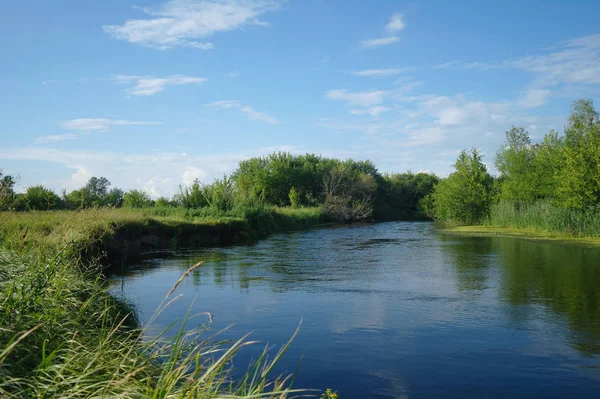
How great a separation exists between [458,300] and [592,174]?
20922mm

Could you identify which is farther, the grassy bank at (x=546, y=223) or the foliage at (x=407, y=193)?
the foliage at (x=407, y=193)

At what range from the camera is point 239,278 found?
15.5 metres

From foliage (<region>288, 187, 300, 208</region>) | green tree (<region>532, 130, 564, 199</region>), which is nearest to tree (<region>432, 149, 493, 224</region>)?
green tree (<region>532, 130, 564, 199</region>)

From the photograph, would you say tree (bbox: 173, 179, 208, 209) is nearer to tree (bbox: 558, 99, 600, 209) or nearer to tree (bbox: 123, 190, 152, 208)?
tree (bbox: 123, 190, 152, 208)

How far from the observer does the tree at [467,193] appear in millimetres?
43562

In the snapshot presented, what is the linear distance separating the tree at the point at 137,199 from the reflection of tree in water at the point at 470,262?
70.7 ft

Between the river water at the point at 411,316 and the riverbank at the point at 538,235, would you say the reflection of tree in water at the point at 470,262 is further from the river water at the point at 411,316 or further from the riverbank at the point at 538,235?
the riverbank at the point at 538,235

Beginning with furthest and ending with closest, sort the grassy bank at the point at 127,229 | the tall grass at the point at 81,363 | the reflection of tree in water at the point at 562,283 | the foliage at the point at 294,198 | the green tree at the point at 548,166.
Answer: the foliage at the point at 294,198
the green tree at the point at 548,166
the grassy bank at the point at 127,229
the reflection of tree in water at the point at 562,283
the tall grass at the point at 81,363

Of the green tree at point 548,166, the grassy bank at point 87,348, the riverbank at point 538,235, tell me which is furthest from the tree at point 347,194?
the grassy bank at point 87,348

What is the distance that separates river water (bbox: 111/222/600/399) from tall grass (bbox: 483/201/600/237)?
28.2 feet

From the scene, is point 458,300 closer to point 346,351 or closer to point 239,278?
point 346,351

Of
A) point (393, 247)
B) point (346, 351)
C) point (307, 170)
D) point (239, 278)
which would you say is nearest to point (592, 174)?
point (393, 247)

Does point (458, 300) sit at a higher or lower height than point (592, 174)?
lower

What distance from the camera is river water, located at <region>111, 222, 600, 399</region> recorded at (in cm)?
707
